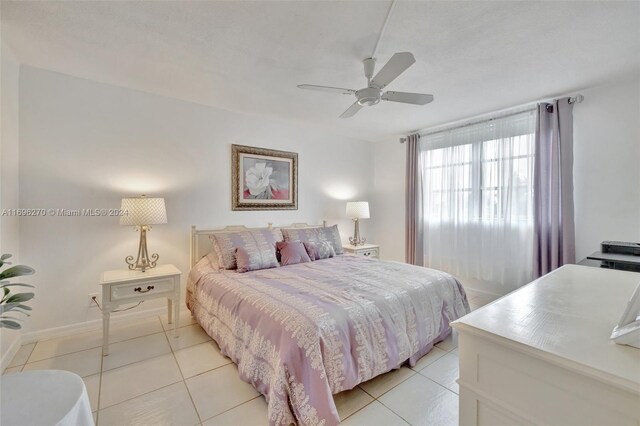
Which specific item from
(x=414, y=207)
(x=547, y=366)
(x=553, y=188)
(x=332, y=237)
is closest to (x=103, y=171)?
(x=332, y=237)

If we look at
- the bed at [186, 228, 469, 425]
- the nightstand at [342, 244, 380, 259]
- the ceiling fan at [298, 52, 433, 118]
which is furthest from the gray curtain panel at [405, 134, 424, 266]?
the ceiling fan at [298, 52, 433, 118]

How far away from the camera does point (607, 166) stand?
289 centimetres

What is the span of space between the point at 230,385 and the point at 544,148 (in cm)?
392

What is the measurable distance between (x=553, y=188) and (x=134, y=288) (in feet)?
14.4

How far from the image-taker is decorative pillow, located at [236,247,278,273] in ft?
9.43

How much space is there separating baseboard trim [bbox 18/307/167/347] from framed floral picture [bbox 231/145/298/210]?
1521 millimetres

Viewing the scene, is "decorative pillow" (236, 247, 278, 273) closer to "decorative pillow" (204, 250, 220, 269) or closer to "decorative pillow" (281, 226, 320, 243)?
"decorative pillow" (204, 250, 220, 269)

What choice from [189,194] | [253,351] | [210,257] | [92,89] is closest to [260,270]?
[210,257]

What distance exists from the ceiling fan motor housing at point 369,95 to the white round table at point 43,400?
7.57 feet

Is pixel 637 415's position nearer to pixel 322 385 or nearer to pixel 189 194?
pixel 322 385

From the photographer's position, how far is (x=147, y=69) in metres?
2.54

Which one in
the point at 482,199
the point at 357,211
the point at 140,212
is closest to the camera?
the point at 140,212

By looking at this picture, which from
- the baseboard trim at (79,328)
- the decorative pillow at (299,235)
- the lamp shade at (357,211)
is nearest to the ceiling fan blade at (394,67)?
the decorative pillow at (299,235)

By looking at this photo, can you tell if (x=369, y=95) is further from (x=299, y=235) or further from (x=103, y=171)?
(x=103, y=171)
